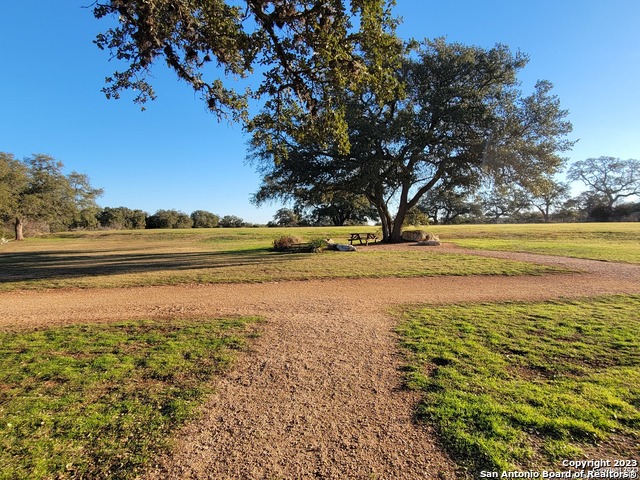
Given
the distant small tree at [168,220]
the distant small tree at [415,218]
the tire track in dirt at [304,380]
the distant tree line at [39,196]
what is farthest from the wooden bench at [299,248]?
Answer: the distant small tree at [168,220]

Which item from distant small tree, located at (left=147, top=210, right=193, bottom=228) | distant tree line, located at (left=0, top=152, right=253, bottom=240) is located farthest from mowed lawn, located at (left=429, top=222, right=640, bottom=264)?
distant small tree, located at (left=147, top=210, right=193, bottom=228)

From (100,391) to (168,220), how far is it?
190 ft

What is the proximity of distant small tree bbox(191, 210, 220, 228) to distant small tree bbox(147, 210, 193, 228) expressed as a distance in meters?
2.17

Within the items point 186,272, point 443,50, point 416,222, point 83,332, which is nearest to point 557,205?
point 416,222

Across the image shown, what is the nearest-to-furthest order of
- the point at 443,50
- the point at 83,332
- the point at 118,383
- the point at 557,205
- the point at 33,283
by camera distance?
the point at 118,383, the point at 83,332, the point at 33,283, the point at 443,50, the point at 557,205

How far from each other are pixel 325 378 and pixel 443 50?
67.4 ft

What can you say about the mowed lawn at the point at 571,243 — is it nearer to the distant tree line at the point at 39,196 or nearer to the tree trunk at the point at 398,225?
the tree trunk at the point at 398,225

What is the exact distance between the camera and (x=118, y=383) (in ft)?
12.8

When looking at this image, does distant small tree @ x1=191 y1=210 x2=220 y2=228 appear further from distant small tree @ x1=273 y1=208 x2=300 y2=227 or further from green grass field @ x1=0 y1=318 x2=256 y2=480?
green grass field @ x1=0 y1=318 x2=256 y2=480

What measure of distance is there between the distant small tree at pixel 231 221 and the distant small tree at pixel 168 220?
6.90 meters

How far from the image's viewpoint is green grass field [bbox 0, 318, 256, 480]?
2.68 meters

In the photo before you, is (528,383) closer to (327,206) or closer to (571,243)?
(571,243)

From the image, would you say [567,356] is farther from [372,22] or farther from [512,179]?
[512,179]

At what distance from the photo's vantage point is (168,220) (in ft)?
185
